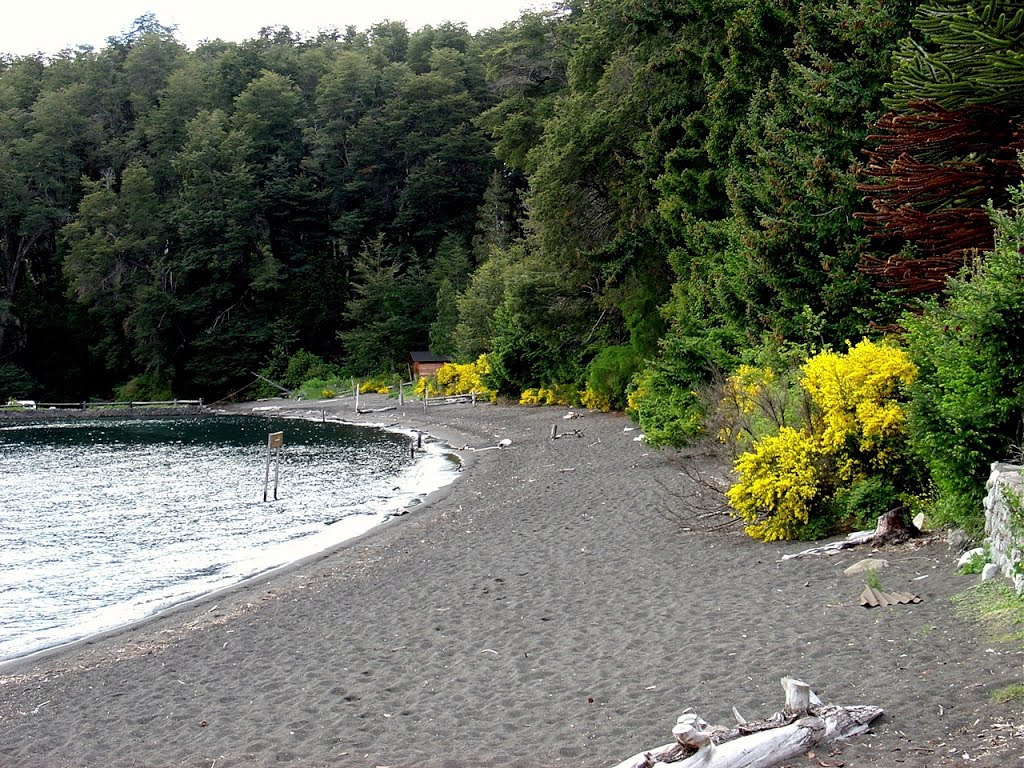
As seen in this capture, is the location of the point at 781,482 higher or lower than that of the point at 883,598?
higher

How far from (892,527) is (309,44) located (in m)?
111

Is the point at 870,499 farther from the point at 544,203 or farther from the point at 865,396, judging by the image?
the point at 544,203

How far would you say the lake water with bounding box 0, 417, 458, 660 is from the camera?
15047 mm

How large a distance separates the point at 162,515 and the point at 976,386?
19.5 metres

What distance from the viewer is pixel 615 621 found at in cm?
975

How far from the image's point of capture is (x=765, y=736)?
223 inches

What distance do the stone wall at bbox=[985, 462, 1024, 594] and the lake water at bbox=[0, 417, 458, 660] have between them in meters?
11.2

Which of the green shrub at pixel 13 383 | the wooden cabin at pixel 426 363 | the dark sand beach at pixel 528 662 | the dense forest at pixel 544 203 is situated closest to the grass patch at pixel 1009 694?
the dark sand beach at pixel 528 662

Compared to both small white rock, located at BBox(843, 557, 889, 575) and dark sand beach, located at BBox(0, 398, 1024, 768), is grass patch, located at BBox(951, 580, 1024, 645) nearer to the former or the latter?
dark sand beach, located at BBox(0, 398, 1024, 768)

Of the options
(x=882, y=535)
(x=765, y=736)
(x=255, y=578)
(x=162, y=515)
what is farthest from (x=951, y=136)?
(x=162, y=515)

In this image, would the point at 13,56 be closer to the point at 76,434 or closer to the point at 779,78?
the point at 76,434

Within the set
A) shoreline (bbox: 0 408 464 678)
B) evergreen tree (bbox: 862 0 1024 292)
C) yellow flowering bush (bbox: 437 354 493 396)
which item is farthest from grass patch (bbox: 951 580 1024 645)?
yellow flowering bush (bbox: 437 354 493 396)

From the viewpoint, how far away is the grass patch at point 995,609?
23.5ft

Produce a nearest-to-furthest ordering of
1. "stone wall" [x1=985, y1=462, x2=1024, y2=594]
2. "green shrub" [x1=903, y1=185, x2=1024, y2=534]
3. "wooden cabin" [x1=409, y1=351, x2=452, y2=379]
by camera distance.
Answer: "stone wall" [x1=985, y1=462, x2=1024, y2=594], "green shrub" [x1=903, y1=185, x2=1024, y2=534], "wooden cabin" [x1=409, y1=351, x2=452, y2=379]
